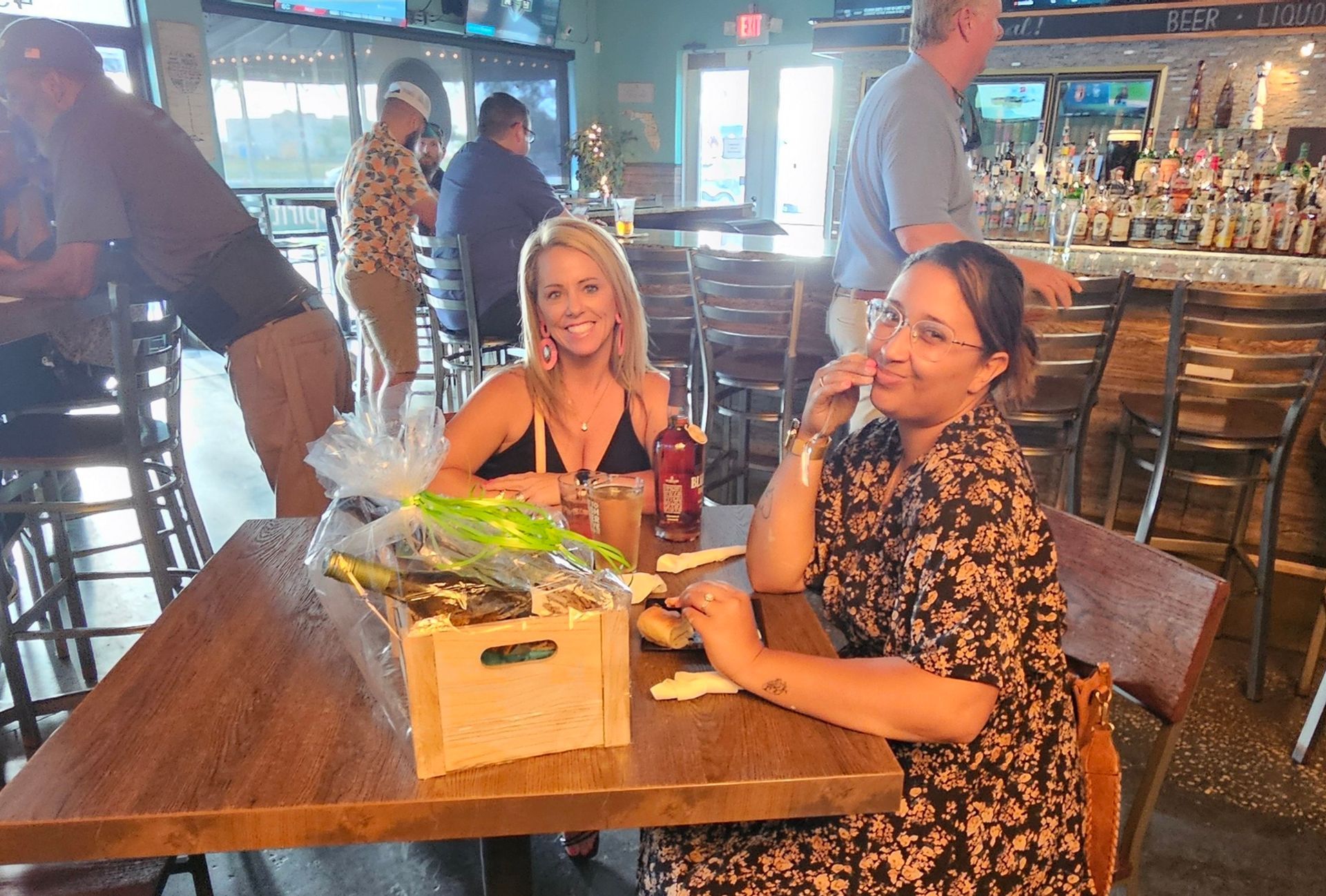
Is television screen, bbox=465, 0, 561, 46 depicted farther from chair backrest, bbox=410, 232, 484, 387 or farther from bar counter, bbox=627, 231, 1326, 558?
bar counter, bbox=627, 231, 1326, 558

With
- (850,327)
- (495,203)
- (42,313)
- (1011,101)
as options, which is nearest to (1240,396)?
(850,327)

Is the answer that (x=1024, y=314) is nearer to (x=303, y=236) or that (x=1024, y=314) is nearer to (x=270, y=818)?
(x=270, y=818)

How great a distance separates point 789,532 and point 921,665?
334 millimetres

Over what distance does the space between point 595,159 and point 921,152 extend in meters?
6.74

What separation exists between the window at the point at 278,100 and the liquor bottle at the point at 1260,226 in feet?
18.9

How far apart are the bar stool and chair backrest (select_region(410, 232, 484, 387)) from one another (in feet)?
8.47

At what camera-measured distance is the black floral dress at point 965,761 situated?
1.04m

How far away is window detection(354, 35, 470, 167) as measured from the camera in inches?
297

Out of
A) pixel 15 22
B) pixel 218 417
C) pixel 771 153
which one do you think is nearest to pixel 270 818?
pixel 15 22

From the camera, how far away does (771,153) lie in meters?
8.91

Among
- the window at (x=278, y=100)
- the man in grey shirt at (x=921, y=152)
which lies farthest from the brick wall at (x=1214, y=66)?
the window at (x=278, y=100)

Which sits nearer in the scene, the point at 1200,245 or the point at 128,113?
the point at 128,113

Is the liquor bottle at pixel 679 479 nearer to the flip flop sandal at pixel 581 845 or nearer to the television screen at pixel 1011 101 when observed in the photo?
the flip flop sandal at pixel 581 845

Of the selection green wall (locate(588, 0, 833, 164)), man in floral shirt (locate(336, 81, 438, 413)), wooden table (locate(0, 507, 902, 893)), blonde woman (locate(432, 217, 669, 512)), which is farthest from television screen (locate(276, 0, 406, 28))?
wooden table (locate(0, 507, 902, 893))
